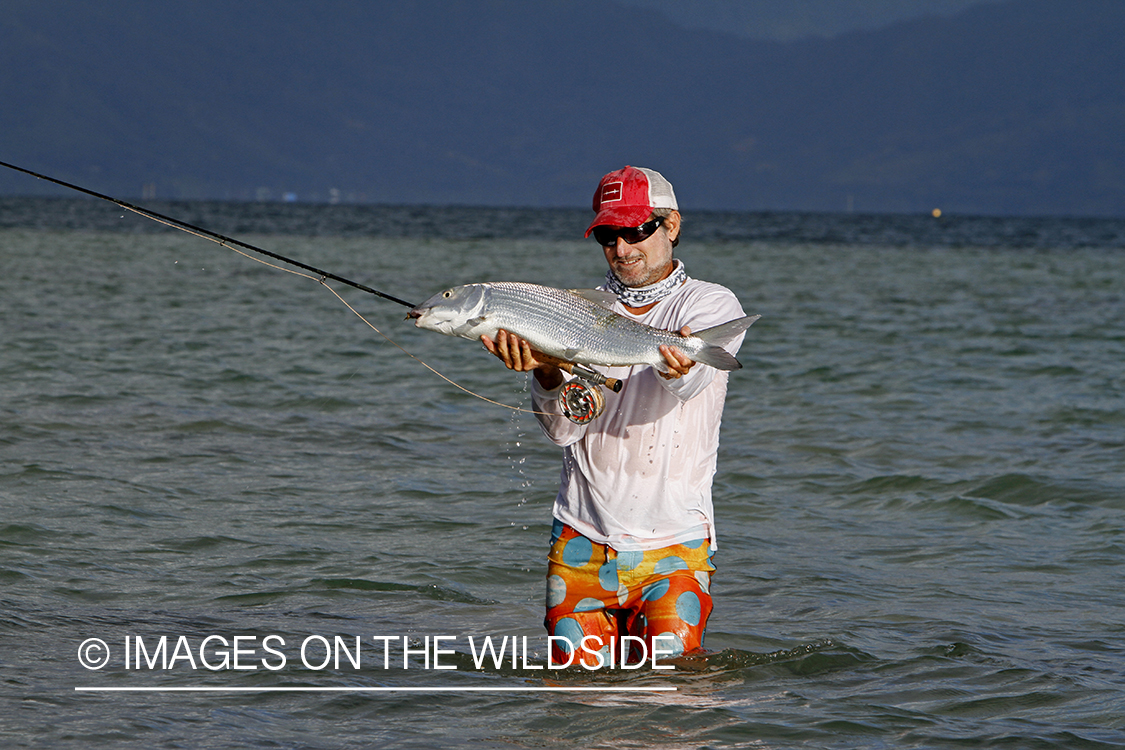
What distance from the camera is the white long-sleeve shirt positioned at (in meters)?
5.21

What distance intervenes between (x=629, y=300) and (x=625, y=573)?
109 cm

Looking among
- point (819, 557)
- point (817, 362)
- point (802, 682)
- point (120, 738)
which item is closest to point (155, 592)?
point (120, 738)

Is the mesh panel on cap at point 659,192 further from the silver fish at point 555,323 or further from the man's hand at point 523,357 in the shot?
the man's hand at point 523,357

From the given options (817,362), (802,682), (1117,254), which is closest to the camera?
(802,682)

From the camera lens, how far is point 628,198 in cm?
520

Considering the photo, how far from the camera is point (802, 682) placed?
6734mm

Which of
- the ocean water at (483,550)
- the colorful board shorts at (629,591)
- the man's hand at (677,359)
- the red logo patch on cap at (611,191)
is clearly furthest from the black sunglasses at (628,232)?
the ocean water at (483,550)

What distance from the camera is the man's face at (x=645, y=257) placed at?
5.23m

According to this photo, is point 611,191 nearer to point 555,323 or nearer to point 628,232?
point 628,232

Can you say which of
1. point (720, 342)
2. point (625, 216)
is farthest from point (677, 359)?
point (625, 216)

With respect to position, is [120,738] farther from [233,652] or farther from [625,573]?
[625,573]

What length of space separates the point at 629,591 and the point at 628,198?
1.57m

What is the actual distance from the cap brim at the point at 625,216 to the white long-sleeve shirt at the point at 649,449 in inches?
13.4

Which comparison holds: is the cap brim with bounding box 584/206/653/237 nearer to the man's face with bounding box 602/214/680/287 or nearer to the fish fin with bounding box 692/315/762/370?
the man's face with bounding box 602/214/680/287
